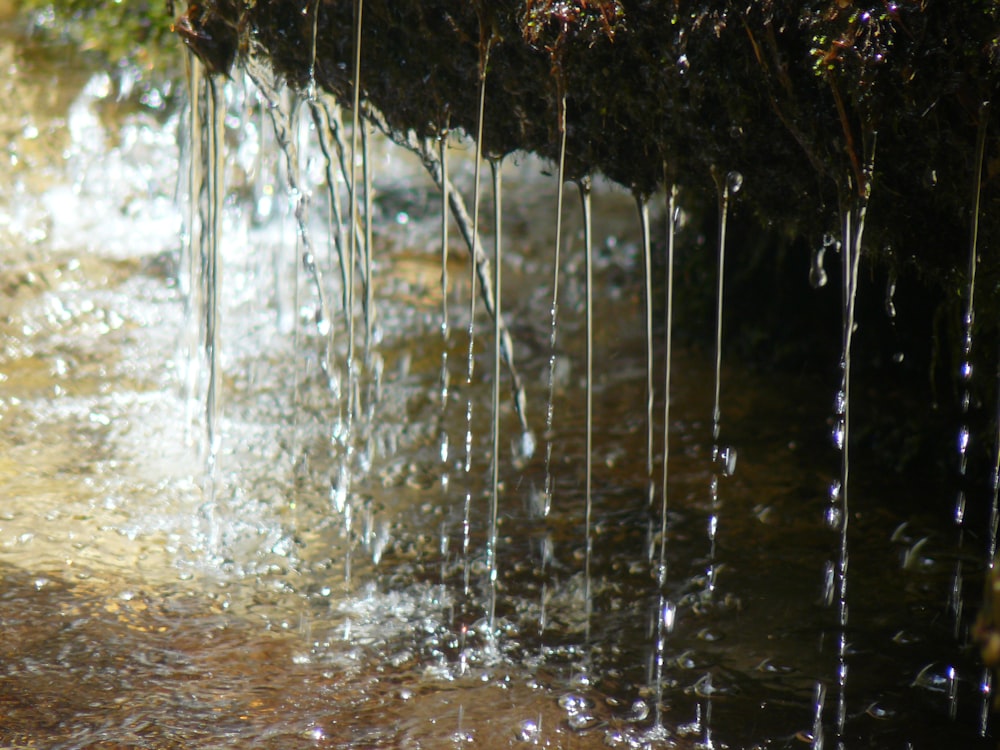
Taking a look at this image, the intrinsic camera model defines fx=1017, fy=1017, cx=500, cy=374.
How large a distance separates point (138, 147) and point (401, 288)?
263 cm

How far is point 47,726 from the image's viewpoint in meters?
2.69

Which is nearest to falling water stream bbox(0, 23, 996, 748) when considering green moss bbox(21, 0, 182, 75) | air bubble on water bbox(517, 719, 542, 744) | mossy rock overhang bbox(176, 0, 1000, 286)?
air bubble on water bbox(517, 719, 542, 744)

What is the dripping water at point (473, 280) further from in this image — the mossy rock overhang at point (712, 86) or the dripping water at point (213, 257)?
the dripping water at point (213, 257)

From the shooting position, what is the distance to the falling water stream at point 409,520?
2965 millimetres

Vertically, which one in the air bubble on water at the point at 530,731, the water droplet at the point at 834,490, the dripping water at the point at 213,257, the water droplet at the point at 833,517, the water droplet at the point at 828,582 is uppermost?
the dripping water at the point at 213,257

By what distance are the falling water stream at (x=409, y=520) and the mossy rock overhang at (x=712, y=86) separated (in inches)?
7.4

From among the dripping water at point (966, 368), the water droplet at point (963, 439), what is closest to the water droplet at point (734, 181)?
the dripping water at point (966, 368)

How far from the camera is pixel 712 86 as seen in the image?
10.5ft

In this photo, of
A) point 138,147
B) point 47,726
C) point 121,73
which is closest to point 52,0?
point 121,73

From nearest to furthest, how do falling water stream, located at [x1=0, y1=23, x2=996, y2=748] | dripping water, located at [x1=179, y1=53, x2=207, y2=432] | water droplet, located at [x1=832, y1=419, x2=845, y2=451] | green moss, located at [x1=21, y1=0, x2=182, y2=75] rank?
falling water stream, located at [x1=0, y1=23, x2=996, y2=748] → dripping water, located at [x1=179, y1=53, x2=207, y2=432] → water droplet, located at [x1=832, y1=419, x2=845, y2=451] → green moss, located at [x1=21, y1=0, x2=182, y2=75]

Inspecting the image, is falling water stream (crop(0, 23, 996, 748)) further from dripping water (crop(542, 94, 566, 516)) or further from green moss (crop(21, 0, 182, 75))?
green moss (crop(21, 0, 182, 75))

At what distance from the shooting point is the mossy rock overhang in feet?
9.34

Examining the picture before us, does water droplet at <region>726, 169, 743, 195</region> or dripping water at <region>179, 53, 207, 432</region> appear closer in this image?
water droplet at <region>726, 169, 743, 195</region>

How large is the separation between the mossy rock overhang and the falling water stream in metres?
0.19
